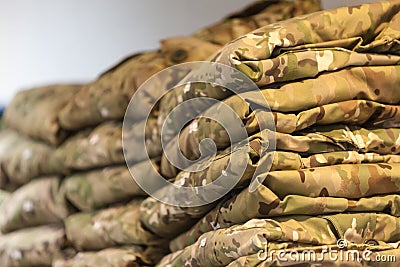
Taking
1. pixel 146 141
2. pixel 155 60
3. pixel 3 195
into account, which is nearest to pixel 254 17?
pixel 155 60

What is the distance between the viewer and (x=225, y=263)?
107 centimetres

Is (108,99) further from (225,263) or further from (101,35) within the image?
(101,35)

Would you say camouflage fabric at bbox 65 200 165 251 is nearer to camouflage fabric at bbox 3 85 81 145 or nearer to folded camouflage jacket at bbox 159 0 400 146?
camouflage fabric at bbox 3 85 81 145

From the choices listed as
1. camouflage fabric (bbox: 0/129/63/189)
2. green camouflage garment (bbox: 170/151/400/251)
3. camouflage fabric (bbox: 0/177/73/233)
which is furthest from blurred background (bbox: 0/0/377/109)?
green camouflage garment (bbox: 170/151/400/251)

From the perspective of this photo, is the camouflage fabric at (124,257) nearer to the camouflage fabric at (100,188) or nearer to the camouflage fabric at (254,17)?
the camouflage fabric at (100,188)

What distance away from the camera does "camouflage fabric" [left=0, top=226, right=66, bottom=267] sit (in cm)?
158

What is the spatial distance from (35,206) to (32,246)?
8cm

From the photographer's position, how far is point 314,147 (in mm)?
1078

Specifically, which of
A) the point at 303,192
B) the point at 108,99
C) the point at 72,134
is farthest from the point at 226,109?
the point at 72,134

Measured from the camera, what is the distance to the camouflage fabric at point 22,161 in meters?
1.66

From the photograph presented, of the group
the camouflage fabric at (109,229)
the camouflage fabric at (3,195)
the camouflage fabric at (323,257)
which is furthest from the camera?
the camouflage fabric at (3,195)

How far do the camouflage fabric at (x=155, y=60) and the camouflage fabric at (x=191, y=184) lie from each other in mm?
215

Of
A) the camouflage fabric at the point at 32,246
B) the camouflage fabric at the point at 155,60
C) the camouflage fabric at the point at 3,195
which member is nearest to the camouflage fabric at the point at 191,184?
the camouflage fabric at the point at 155,60

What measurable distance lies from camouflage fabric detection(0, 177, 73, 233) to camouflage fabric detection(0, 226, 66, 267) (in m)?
0.02
